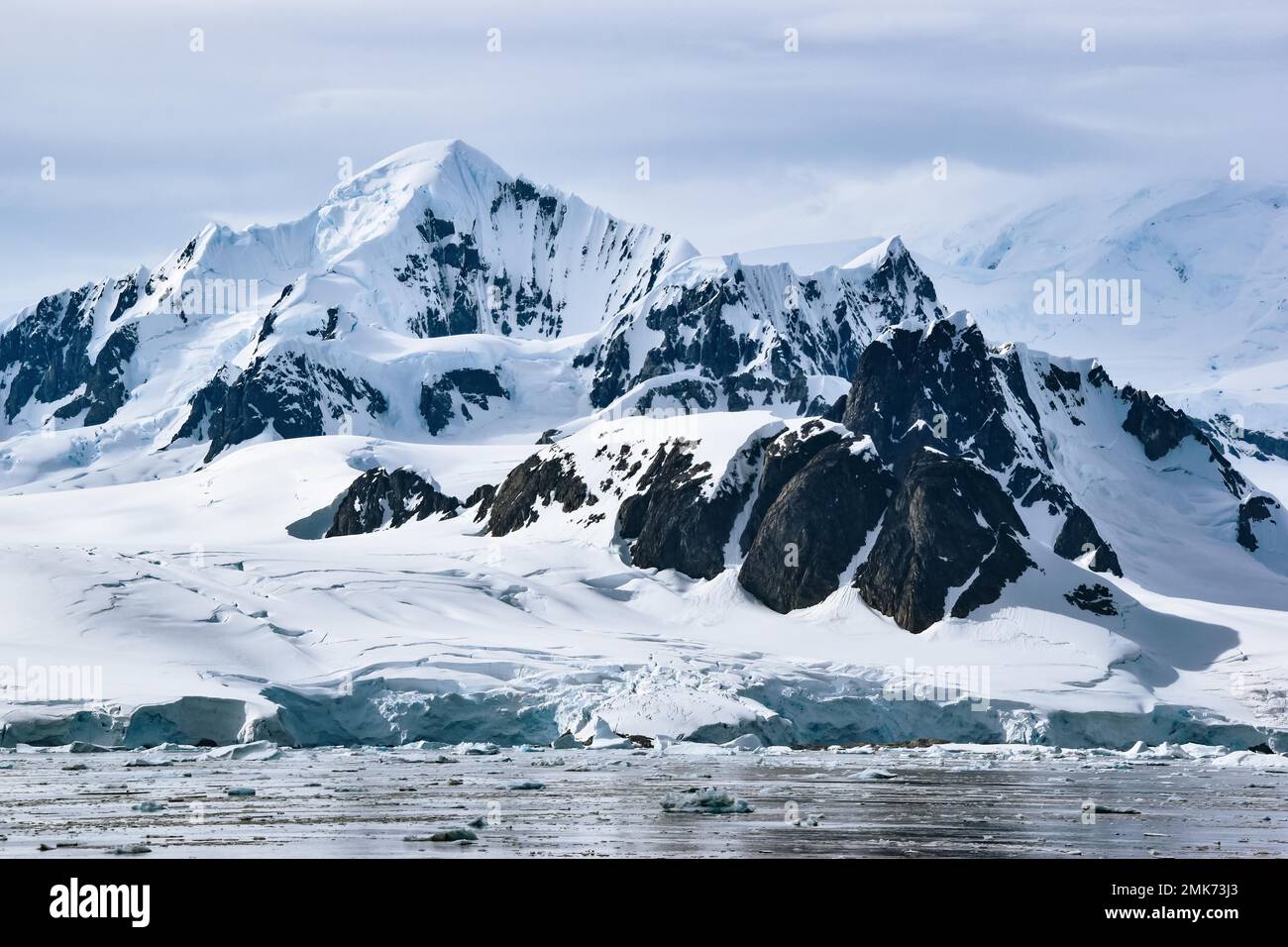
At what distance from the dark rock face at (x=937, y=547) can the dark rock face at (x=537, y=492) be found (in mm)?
26366

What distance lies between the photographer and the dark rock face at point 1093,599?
117250 millimetres

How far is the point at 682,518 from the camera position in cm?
13000

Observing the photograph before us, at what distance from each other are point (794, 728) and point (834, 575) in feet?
95.2

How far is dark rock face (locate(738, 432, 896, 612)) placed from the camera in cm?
12319

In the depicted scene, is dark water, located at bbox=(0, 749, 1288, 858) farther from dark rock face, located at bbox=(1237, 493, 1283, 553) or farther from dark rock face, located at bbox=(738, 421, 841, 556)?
dark rock face, located at bbox=(1237, 493, 1283, 553)

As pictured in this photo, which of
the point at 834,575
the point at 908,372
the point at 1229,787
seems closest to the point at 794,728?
the point at 834,575

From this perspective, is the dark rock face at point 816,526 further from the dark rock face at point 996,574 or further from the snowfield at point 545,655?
the dark rock face at point 996,574

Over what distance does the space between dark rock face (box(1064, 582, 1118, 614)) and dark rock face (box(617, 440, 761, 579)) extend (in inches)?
1007

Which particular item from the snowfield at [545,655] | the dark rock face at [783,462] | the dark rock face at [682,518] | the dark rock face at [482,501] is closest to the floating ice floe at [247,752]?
the snowfield at [545,655]

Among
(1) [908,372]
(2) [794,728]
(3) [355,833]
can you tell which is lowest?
(2) [794,728]

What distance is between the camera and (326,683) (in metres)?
91.3

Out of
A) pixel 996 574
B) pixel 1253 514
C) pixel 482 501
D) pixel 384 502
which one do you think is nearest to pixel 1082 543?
pixel 1253 514
